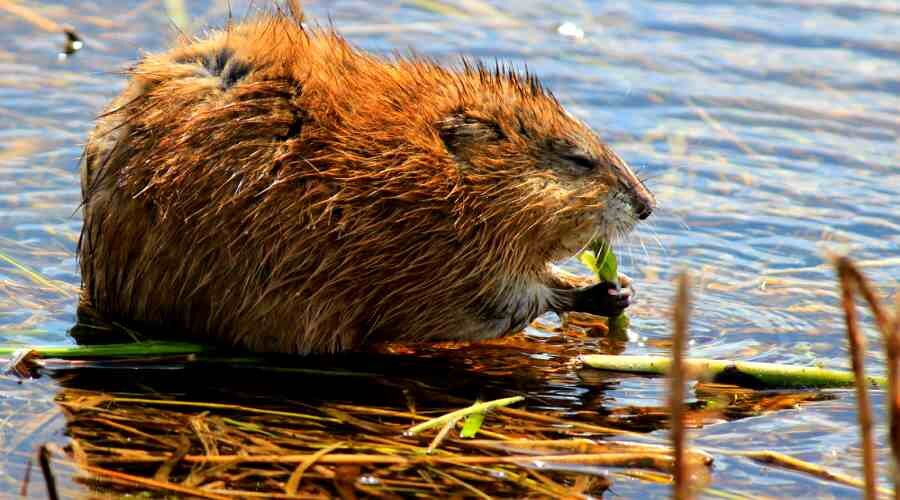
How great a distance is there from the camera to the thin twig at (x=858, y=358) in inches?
96.7

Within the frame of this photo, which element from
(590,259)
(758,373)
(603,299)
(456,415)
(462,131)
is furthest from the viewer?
(590,259)

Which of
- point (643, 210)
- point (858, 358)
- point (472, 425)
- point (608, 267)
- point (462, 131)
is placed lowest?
point (472, 425)

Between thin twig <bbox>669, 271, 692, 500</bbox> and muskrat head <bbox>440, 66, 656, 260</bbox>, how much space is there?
82.6 inches

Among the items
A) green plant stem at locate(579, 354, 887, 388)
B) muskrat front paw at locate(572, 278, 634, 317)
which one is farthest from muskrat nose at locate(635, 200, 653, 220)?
green plant stem at locate(579, 354, 887, 388)

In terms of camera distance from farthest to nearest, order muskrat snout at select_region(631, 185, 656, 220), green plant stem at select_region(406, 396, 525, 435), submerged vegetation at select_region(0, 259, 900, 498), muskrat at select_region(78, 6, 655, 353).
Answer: muskrat snout at select_region(631, 185, 656, 220) < muskrat at select_region(78, 6, 655, 353) < green plant stem at select_region(406, 396, 525, 435) < submerged vegetation at select_region(0, 259, 900, 498)

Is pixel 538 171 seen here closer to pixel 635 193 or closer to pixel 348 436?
pixel 635 193

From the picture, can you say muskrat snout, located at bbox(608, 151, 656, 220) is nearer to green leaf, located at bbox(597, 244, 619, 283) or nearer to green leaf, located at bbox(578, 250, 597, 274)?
green leaf, located at bbox(597, 244, 619, 283)

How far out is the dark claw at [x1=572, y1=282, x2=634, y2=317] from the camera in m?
5.18

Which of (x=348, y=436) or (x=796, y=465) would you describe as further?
(x=348, y=436)

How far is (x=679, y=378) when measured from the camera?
2479mm

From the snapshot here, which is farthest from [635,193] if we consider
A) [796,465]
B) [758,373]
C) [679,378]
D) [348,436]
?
[679,378]

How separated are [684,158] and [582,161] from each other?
1930mm

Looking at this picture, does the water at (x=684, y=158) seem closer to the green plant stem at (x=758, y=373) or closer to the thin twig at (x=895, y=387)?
the green plant stem at (x=758, y=373)

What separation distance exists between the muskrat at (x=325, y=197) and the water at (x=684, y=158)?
0.29 m
